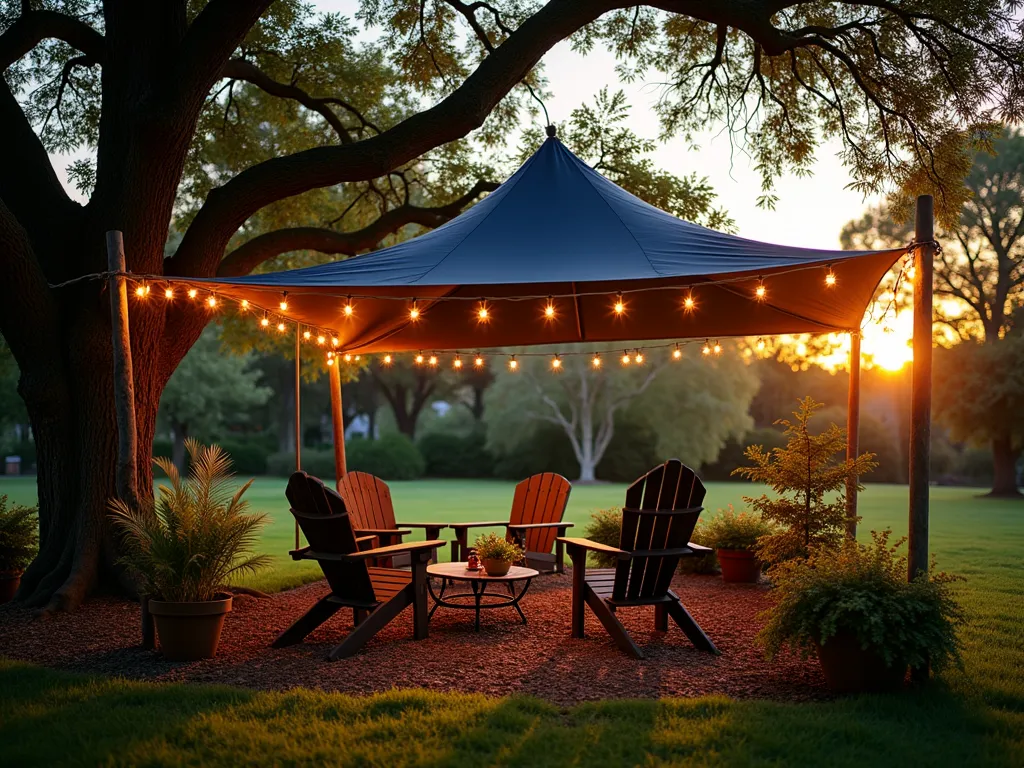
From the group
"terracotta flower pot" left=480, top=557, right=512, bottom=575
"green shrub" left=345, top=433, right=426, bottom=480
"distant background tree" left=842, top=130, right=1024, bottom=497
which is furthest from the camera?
"green shrub" left=345, top=433, right=426, bottom=480

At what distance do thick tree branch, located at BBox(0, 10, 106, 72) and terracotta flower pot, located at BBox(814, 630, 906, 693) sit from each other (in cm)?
669

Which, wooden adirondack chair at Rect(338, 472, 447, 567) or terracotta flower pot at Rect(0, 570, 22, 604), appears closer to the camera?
terracotta flower pot at Rect(0, 570, 22, 604)

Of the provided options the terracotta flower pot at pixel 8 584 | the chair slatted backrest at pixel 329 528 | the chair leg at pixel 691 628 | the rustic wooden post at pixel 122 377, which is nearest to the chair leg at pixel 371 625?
the chair slatted backrest at pixel 329 528

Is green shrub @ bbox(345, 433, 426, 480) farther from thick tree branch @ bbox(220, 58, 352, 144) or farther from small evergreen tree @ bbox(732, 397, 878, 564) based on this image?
small evergreen tree @ bbox(732, 397, 878, 564)

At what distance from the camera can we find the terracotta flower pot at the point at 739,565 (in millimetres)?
7426

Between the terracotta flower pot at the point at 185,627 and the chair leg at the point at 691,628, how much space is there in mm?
2492

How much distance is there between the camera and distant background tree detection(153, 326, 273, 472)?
2697cm

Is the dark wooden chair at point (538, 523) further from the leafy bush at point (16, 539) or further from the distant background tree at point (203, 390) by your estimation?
the distant background tree at point (203, 390)

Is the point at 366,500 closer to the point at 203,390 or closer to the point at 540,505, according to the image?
the point at 540,505

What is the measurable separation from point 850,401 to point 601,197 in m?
2.41

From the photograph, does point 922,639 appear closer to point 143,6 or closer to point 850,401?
point 850,401

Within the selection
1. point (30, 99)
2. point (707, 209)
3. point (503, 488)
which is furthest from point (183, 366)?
point (707, 209)

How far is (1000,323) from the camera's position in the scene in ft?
78.0

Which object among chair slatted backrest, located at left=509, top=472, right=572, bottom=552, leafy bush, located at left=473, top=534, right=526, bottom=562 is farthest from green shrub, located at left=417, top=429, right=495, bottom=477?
leafy bush, located at left=473, top=534, right=526, bottom=562
